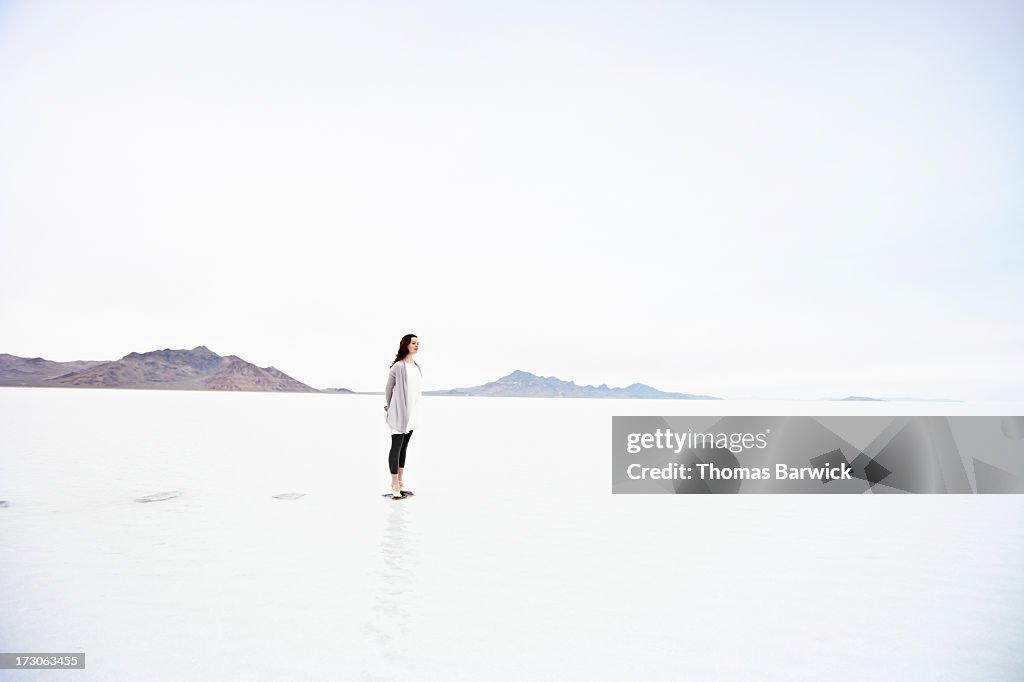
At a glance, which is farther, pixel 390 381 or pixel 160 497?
pixel 390 381

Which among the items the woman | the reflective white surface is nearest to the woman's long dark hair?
the woman

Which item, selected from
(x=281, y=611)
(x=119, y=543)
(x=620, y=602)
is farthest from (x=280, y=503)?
(x=620, y=602)

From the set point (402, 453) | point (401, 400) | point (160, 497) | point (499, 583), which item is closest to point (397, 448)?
point (402, 453)

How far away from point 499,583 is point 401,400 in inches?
237

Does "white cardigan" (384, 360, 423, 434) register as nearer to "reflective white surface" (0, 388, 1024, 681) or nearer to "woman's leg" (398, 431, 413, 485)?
"woman's leg" (398, 431, 413, 485)

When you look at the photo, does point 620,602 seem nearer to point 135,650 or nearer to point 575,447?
point 135,650

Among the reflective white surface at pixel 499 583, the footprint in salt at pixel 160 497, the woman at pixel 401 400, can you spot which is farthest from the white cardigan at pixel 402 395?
the footprint in salt at pixel 160 497

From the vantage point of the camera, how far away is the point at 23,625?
5.36 meters

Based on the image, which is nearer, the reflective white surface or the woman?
the reflective white surface

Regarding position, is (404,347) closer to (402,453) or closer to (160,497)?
(402,453)

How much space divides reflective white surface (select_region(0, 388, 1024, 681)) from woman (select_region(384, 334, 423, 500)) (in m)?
0.75

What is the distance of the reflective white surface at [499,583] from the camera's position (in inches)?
194

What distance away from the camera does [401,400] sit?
40.4 ft

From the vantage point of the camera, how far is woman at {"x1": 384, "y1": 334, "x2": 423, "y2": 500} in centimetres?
1209
